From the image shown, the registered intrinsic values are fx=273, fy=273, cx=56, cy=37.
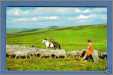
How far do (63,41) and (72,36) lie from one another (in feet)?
0.26

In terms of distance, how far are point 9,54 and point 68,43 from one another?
0.46 meters

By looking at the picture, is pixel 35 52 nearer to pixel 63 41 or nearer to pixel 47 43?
pixel 47 43

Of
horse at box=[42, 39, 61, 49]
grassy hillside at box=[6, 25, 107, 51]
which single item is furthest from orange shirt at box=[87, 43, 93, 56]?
horse at box=[42, 39, 61, 49]

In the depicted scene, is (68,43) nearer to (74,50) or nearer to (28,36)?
(74,50)

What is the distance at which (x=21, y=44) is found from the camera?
209 cm

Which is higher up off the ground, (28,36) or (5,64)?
(28,36)

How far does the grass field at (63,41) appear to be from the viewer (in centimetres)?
208

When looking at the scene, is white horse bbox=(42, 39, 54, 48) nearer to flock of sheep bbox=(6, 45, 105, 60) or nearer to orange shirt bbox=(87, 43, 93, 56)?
flock of sheep bbox=(6, 45, 105, 60)

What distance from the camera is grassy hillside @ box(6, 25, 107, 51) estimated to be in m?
2.07

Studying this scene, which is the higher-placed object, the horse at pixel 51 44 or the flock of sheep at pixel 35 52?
the horse at pixel 51 44

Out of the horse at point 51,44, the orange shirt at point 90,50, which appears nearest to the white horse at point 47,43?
the horse at point 51,44

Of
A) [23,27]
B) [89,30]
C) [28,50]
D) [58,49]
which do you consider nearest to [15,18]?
[23,27]

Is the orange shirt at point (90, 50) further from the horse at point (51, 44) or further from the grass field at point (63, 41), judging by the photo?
the horse at point (51, 44)

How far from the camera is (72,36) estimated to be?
6.84 ft
